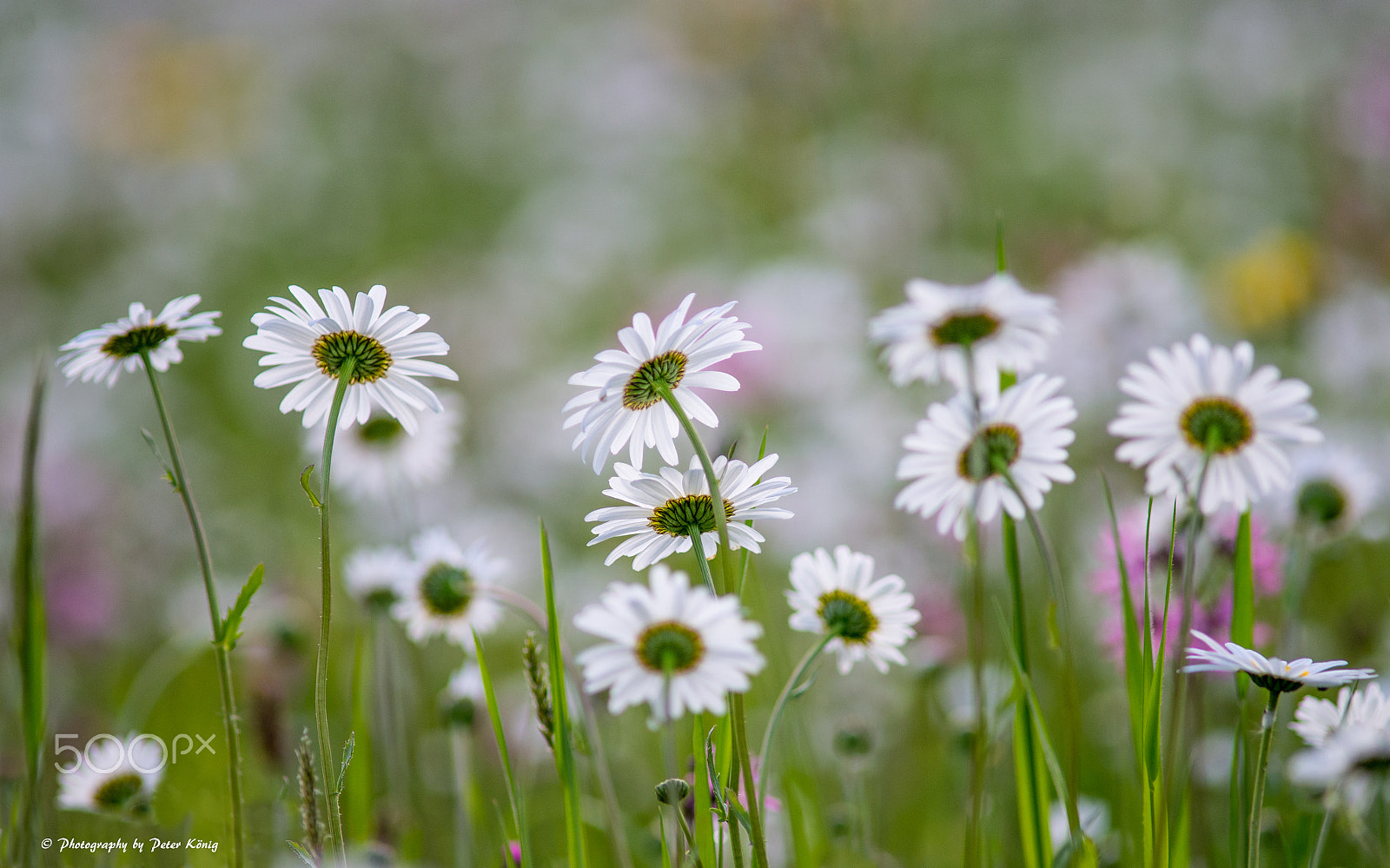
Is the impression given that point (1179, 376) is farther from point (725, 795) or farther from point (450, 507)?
point (450, 507)

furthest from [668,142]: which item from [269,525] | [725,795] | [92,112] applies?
[725,795]

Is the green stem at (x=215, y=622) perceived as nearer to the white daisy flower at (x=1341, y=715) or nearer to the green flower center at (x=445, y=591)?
the green flower center at (x=445, y=591)

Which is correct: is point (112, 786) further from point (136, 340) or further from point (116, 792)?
point (136, 340)

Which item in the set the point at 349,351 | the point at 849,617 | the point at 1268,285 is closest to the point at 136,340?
the point at 349,351

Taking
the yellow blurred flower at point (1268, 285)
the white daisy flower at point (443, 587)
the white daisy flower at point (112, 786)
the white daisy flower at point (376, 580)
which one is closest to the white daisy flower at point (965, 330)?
the white daisy flower at point (443, 587)

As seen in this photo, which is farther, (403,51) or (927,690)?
(403,51)
